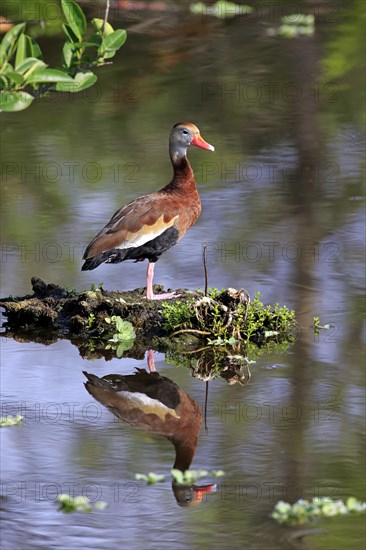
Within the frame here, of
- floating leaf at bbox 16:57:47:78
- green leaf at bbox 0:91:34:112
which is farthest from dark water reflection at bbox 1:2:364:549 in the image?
floating leaf at bbox 16:57:47:78

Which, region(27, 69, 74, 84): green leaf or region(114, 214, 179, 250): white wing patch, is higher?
region(27, 69, 74, 84): green leaf

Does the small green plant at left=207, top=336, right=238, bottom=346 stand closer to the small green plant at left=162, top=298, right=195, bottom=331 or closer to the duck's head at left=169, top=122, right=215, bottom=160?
the small green plant at left=162, top=298, right=195, bottom=331

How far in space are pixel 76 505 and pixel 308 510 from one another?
0.99m

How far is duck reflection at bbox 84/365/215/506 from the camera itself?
6.14 m

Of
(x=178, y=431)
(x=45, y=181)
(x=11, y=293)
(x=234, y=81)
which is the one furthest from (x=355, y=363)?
(x=234, y=81)

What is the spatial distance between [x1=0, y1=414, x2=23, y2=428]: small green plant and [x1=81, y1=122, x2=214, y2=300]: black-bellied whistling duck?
1.63 metres

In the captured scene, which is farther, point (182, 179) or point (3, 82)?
point (182, 179)

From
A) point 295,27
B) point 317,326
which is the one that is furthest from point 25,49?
point 295,27

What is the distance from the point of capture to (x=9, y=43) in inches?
177

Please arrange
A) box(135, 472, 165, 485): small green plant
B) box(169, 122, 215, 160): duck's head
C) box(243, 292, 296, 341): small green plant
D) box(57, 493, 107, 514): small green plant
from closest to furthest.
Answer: box(57, 493, 107, 514): small green plant
box(135, 472, 165, 485): small green plant
box(243, 292, 296, 341): small green plant
box(169, 122, 215, 160): duck's head

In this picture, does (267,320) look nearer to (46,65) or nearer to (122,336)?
(122,336)

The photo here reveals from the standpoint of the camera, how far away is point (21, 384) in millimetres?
7023

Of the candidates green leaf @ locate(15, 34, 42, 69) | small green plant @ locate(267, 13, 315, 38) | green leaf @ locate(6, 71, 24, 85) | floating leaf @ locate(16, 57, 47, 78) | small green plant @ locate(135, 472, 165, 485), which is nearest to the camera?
green leaf @ locate(6, 71, 24, 85)

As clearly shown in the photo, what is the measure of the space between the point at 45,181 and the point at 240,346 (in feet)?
13.2
